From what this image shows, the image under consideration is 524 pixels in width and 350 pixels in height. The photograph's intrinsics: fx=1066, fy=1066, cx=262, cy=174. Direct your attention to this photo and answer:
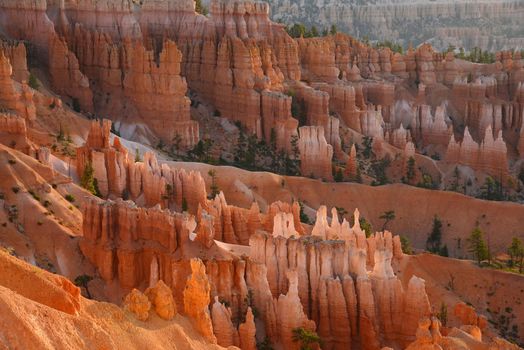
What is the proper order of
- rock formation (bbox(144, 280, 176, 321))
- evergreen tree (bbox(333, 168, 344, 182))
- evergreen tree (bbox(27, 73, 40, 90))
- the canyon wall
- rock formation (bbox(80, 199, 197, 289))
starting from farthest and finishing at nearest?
the canyon wall → evergreen tree (bbox(333, 168, 344, 182)) → evergreen tree (bbox(27, 73, 40, 90)) → rock formation (bbox(80, 199, 197, 289)) → rock formation (bbox(144, 280, 176, 321))

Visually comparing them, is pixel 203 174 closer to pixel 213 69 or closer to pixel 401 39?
pixel 213 69

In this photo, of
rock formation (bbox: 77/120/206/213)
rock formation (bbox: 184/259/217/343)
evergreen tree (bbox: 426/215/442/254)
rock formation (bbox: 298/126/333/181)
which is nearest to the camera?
rock formation (bbox: 184/259/217/343)

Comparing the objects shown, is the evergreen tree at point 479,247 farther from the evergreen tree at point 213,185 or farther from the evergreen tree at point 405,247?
the evergreen tree at point 213,185

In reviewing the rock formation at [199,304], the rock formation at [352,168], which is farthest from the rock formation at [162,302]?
the rock formation at [352,168]

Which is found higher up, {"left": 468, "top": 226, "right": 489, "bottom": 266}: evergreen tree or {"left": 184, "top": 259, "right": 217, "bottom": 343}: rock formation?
{"left": 184, "top": 259, "right": 217, "bottom": 343}: rock formation

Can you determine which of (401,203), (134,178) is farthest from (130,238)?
(401,203)

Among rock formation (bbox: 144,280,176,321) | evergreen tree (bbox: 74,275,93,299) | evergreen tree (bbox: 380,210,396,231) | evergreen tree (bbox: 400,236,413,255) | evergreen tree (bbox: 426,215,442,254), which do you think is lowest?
evergreen tree (bbox: 426,215,442,254)

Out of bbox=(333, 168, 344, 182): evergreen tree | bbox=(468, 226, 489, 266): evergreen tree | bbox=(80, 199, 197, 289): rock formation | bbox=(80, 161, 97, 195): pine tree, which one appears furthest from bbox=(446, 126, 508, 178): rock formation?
bbox=(80, 199, 197, 289): rock formation

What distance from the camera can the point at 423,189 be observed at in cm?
6769

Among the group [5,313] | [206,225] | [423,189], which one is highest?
[5,313]

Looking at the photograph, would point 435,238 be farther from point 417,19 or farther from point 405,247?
point 417,19

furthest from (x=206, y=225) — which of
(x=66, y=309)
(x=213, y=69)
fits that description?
(x=213, y=69)

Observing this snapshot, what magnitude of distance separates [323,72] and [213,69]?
11814 millimetres

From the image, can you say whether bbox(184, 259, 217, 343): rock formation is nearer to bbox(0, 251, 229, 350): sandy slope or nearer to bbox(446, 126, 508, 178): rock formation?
bbox(0, 251, 229, 350): sandy slope
